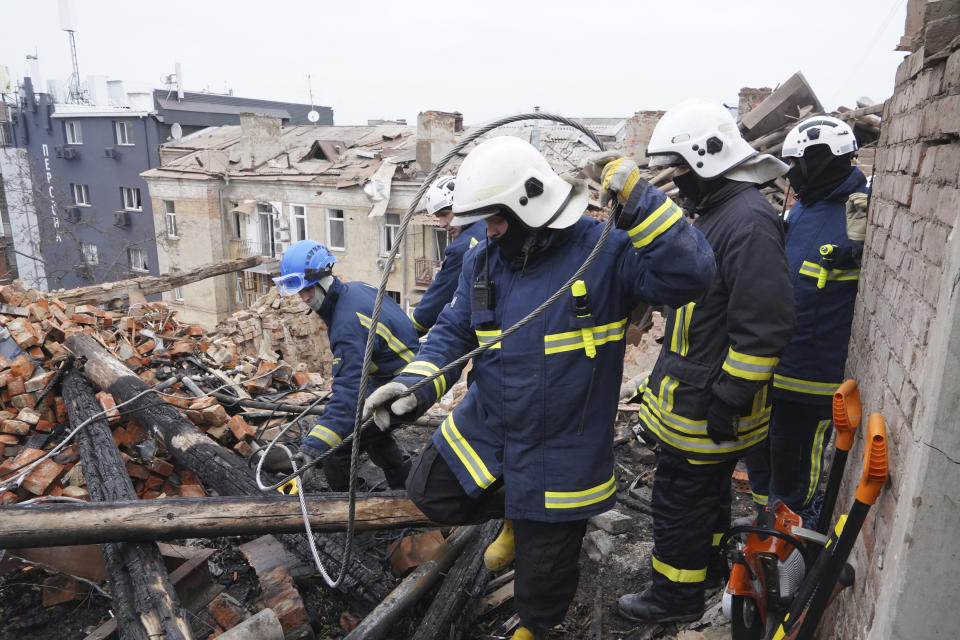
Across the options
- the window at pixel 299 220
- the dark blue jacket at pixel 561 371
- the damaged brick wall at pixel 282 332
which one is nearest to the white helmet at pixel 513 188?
the dark blue jacket at pixel 561 371

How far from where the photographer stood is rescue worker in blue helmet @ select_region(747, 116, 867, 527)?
10.7 ft

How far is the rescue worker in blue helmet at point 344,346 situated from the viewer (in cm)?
383

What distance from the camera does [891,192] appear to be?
246 cm

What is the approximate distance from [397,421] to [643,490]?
2.34 metres

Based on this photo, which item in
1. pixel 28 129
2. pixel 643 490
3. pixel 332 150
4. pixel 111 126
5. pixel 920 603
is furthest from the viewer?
pixel 28 129

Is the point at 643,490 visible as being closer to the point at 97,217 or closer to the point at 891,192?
the point at 891,192

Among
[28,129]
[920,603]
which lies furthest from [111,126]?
[920,603]

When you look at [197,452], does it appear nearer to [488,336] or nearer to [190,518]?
[190,518]

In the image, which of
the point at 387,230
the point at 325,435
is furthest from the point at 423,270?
the point at 325,435

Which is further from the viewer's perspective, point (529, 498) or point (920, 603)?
point (529, 498)

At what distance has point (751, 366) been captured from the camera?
252cm

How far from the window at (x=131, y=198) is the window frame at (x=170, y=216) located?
4.62 meters

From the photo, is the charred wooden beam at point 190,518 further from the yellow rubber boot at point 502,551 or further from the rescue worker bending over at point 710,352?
the rescue worker bending over at point 710,352

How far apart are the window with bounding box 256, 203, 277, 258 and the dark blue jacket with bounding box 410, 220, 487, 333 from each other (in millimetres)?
19251
